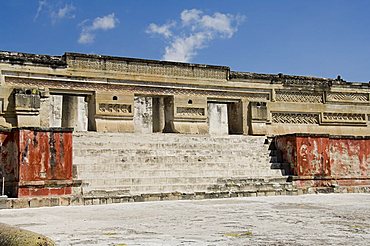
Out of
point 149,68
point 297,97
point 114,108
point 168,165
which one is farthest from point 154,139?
point 297,97

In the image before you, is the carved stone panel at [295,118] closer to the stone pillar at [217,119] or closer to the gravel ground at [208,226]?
the stone pillar at [217,119]

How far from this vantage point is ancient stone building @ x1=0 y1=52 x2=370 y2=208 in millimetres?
11688

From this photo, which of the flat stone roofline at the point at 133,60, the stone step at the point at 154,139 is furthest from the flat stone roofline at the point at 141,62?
the stone step at the point at 154,139

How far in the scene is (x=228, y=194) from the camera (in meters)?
8.27

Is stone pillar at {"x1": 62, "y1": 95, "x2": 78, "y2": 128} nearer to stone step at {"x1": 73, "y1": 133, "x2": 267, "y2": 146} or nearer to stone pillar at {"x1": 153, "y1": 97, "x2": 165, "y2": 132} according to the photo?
stone pillar at {"x1": 153, "y1": 97, "x2": 165, "y2": 132}

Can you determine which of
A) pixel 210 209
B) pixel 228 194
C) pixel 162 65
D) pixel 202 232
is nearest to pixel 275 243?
pixel 202 232

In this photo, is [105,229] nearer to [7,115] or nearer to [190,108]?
[7,115]

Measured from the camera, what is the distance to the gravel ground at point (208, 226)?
3.34 meters

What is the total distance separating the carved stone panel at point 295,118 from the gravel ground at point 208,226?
8.81 meters

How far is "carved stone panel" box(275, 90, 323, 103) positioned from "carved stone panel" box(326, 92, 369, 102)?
45cm

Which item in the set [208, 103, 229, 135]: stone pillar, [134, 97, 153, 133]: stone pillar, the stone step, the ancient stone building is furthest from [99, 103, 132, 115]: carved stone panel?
[208, 103, 229, 135]: stone pillar

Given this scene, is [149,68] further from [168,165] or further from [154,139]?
[168,165]

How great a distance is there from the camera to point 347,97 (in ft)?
52.1

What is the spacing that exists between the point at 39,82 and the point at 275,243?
33.0ft
